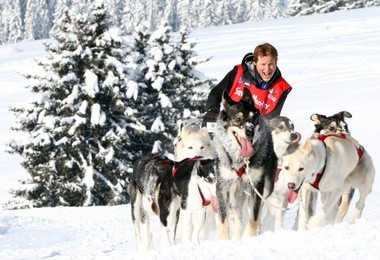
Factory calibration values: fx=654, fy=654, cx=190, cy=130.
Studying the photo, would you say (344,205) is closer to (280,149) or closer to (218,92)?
(280,149)

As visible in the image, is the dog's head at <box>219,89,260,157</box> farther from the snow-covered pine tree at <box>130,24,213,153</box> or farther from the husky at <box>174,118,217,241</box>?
the snow-covered pine tree at <box>130,24,213,153</box>

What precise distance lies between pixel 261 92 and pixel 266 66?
1.10ft

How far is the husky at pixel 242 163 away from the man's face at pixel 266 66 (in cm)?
51

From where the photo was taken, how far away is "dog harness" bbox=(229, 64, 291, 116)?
6.22m

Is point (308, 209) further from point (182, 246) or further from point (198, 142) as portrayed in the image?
point (182, 246)

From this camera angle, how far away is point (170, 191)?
20.2 ft

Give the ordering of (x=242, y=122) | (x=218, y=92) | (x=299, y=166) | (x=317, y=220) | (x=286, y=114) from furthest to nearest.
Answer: (x=286, y=114), (x=218, y=92), (x=317, y=220), (x=299, y=166), (x=242, y=122)

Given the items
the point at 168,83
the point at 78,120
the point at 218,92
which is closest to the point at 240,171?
the point at 218,92

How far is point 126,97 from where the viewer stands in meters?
22.0

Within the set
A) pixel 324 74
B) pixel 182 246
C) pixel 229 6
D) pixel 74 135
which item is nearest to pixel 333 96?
pixel 324 74

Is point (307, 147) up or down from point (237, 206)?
up

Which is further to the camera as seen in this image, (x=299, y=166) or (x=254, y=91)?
(x=254, y=91)

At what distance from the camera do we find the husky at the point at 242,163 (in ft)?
17.5

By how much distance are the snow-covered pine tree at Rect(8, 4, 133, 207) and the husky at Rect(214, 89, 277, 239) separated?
14.6 metres
